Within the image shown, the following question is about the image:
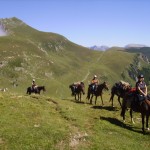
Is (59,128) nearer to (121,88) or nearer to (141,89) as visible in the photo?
(141,89)

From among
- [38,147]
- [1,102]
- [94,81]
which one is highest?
[94,81]

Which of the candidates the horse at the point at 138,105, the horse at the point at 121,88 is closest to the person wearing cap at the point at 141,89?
the horse at the point at 138,105

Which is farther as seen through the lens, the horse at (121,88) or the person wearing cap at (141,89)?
the horse at (121,88)

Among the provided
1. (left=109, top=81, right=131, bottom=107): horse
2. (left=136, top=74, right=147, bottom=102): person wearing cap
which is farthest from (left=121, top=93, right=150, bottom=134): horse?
(left=109, top=81, right=131, bottom=107): horse

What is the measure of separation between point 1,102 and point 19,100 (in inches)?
85.4

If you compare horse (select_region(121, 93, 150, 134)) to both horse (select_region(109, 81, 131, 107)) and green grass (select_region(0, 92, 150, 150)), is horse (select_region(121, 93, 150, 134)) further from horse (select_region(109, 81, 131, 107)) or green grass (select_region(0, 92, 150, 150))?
horse (select_region(109, 81, 131, 107))

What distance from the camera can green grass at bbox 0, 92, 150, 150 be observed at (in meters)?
21.4

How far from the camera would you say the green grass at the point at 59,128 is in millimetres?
21406

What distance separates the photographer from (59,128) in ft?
77.7

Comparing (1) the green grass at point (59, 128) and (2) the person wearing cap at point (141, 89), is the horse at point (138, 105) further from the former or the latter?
(1) the green grass at point (59, 128)

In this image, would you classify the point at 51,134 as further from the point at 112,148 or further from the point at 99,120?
the point at 99,120

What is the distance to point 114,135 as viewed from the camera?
24.4m

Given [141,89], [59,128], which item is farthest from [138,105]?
[59,128]

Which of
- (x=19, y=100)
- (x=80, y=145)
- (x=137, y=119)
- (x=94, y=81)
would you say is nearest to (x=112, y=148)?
(x=80, y=145)
